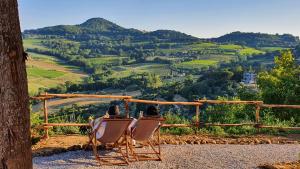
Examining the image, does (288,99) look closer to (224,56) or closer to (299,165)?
(299,165)

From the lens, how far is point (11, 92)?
3.98m

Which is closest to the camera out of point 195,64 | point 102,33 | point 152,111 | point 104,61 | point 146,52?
point 152,111

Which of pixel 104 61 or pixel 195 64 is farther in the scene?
pixel 104 61

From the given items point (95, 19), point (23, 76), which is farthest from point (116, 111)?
point (95, 19)

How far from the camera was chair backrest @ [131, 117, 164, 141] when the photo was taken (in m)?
8.82

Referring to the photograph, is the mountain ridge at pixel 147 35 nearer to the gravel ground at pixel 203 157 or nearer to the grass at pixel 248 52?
the grass at pixel 248 52

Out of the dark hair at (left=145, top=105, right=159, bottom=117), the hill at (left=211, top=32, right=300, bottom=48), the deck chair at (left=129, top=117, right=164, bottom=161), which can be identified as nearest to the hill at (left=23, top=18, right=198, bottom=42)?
the hill at (left=211, top=32, right=300, bottom=48)

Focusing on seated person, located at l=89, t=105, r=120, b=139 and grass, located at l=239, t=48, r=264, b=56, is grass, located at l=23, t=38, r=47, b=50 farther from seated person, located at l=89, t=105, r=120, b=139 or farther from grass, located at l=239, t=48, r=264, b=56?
seated person, located at l=89, t=105, r=120, b=139

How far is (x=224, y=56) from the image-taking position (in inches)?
3595

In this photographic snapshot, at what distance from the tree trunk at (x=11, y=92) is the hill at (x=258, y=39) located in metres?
105

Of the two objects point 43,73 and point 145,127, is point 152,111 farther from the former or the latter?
point 43,73

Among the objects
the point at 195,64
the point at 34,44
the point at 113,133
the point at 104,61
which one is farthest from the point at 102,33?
the point at 113,133

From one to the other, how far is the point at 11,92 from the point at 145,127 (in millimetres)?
5133

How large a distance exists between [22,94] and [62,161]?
4810 millimetres
